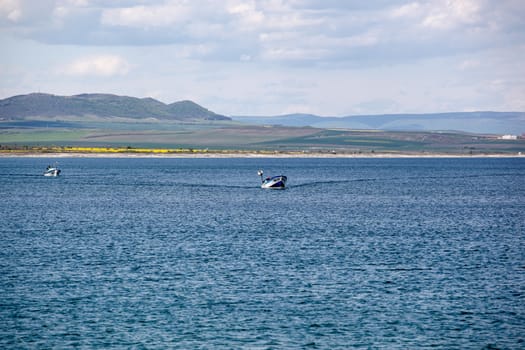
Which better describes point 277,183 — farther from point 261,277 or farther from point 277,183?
point 261,277

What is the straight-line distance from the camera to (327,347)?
32375 millimetres

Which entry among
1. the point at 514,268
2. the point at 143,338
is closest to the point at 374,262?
the point at 514,268

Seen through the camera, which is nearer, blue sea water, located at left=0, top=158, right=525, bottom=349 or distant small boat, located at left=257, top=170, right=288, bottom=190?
blue sea water, located at left=0, top=158, right=525, bottom=349

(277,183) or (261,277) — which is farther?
(277,183)

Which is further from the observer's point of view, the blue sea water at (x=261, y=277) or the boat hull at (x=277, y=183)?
the boat hull at (x=277, y=183)

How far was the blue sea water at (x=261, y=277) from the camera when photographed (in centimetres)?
3412

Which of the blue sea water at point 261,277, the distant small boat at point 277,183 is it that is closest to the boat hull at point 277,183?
the distant small boat at point 277,183

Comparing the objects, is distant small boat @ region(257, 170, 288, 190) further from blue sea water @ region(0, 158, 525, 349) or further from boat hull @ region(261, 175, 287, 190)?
blue sea water @ region(0, 158, 525, 349)

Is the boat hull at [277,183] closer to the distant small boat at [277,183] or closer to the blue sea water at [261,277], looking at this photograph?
the distant small boat at [277,183]

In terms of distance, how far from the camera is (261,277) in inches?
1768

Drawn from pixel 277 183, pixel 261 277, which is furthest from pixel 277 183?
pixel 261 277

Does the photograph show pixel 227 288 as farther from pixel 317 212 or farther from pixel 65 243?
pixel 317 212

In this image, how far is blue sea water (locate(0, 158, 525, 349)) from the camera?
34125mm

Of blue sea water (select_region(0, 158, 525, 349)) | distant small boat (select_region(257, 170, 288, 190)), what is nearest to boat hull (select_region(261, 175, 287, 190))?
distant small boat (select_region(257, 170, 288, 190))
